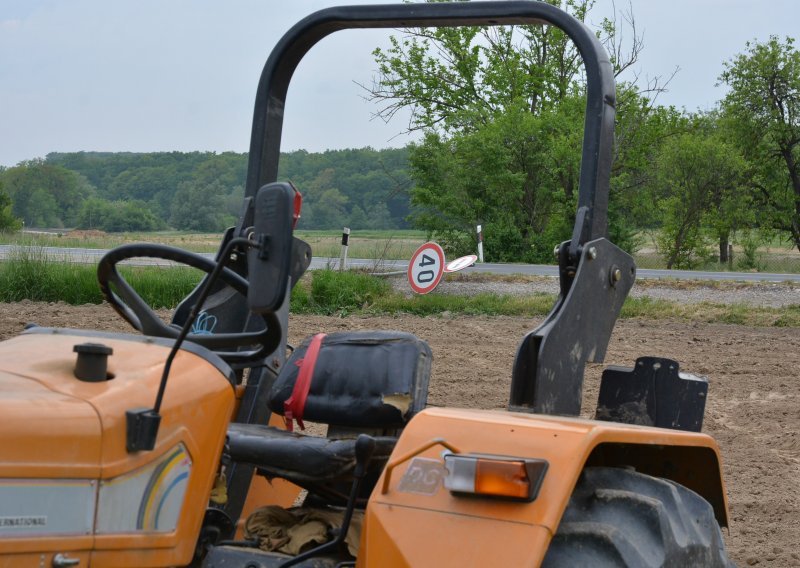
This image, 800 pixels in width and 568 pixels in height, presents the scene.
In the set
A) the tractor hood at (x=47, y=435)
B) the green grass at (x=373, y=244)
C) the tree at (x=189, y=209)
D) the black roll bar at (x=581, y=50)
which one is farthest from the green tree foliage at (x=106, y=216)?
the tractor hood at (x=47, y=435)

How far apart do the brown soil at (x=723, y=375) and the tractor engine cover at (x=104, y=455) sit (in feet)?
10.5

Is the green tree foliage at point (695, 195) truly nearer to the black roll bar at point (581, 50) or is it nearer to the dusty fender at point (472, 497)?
the black roll bar at point (581, 50)

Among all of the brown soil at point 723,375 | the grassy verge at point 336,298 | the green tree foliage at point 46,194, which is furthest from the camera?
the green tree foliage at point 46,194

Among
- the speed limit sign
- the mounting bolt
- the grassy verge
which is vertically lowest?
the grassy verge

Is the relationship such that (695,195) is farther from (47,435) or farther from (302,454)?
(47,435)

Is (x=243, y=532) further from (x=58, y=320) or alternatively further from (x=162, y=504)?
(x=58, y=320)

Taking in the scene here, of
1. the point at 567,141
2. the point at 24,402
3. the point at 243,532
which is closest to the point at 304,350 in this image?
the point at 243,532

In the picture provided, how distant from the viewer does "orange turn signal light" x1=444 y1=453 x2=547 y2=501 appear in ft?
6.60

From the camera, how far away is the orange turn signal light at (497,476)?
201 centimetres

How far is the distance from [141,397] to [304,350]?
960mm

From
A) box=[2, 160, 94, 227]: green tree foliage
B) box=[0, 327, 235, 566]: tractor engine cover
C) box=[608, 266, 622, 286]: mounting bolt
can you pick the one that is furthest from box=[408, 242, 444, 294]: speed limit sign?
box=[2, 160, 94, 227]: green tree foliage

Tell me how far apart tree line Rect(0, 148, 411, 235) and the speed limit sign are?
85cm

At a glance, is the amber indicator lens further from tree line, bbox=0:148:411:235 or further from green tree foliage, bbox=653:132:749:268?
green tree foliage, bbox=653:132:749:268

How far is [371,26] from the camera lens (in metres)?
3.03
